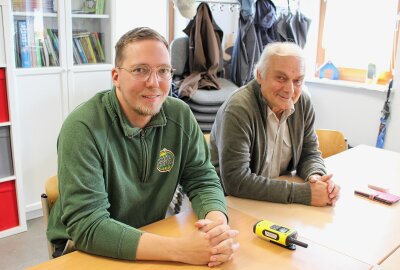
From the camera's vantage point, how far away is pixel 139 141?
1345 mm

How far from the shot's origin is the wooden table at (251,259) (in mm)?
Answer: 1088

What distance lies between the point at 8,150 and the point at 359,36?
321 centimetres

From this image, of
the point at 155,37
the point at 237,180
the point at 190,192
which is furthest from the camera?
the point at 237,180

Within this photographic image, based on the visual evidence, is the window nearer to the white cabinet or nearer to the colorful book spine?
the white cabinet

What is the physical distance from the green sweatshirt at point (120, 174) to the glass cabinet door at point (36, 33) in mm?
1599

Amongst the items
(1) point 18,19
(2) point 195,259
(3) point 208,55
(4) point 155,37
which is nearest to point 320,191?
(2) point 195,259

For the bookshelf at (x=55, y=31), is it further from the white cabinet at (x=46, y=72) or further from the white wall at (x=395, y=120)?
the white wall at (x=395, y=120)

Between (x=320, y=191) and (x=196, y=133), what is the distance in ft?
1.75

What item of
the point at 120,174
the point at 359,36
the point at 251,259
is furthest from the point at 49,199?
the point at 359,36

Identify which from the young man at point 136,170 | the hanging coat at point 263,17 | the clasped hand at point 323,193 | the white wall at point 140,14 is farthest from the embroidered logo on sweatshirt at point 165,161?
the hanging coat at point 263,17

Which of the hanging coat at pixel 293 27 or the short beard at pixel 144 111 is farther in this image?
the hanging coat at pixel 293 27

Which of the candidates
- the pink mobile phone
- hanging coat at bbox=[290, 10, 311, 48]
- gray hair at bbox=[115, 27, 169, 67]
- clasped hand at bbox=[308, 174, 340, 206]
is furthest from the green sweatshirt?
hanging coat at bbox=[290, 10, 311, 48]

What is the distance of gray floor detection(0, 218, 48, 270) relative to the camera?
232 centimetres

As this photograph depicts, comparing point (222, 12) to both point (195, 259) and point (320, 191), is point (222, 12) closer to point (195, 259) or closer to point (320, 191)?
point (320, 191)
